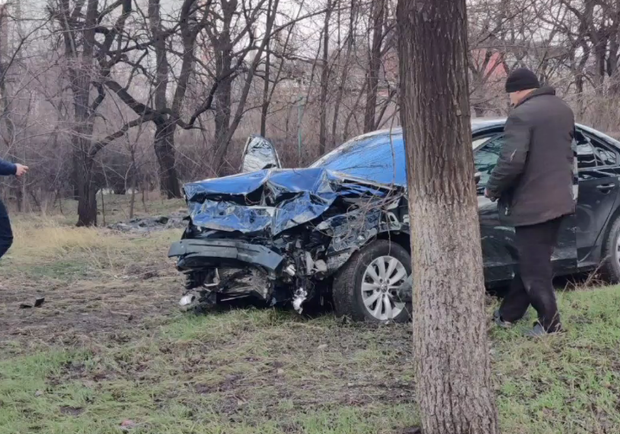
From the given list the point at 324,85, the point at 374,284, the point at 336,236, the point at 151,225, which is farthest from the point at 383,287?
the point at 151,225

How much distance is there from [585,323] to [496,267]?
0.92 m

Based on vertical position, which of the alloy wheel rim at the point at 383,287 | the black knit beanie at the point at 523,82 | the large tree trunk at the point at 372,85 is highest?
the large tree trunk at the point at 372,85

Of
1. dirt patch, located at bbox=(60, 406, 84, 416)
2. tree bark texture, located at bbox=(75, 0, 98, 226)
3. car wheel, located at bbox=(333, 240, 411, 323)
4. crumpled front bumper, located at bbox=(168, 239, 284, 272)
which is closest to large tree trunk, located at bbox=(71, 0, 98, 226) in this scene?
tree bark texture, located at bbox=(75, 0, 98, 226)

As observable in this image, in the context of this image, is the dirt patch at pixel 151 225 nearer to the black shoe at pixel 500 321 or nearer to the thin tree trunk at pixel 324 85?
the thin tree trunk at pixel 324 85

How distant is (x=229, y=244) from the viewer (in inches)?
223

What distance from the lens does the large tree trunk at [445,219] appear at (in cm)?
301

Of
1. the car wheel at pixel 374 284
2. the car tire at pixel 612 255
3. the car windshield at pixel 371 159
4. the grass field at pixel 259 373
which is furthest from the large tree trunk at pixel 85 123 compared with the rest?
the car tire at pixel 612 255

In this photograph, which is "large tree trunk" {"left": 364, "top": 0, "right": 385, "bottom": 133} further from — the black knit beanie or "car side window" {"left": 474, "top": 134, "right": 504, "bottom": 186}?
the black knit beanie

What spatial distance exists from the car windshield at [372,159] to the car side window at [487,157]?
5cm

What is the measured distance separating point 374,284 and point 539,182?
5.07 ft

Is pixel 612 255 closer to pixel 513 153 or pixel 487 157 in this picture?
pixel 487 157

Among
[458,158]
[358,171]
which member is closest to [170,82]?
[358,171]

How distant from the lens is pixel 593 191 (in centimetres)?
617

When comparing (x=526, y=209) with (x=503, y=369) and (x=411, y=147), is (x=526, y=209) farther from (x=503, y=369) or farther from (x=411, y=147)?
(x=411, y=147)
